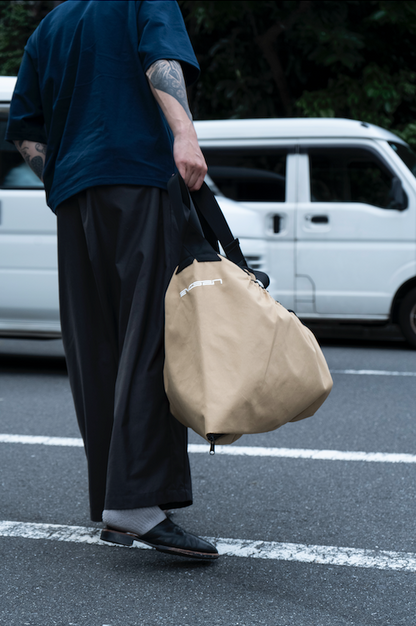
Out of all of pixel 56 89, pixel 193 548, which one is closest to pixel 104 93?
pixel 56 89

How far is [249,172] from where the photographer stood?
7539 millimetres

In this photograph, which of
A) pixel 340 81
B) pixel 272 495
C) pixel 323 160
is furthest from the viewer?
pixel 340 81

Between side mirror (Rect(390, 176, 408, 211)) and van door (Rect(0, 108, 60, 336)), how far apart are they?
322cm

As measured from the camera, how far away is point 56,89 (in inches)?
90.9

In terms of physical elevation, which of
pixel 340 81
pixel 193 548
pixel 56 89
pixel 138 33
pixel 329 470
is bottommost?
pixel 329 470

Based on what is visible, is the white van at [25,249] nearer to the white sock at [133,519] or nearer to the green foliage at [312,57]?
the white sock at [133,519]

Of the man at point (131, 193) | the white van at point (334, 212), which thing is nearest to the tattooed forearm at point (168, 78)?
the man at point (131, 193)

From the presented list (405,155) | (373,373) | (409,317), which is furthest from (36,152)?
(405,155)

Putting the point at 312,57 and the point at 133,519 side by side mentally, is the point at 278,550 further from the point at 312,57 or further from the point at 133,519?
the point at 312,57

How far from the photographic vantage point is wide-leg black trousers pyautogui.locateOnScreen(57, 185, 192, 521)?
2.21 metres

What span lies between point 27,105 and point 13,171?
3297 mm

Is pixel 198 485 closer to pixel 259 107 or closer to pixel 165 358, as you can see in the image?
pixel 165 358

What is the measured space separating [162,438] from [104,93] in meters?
1.00

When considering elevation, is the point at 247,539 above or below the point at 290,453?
above
